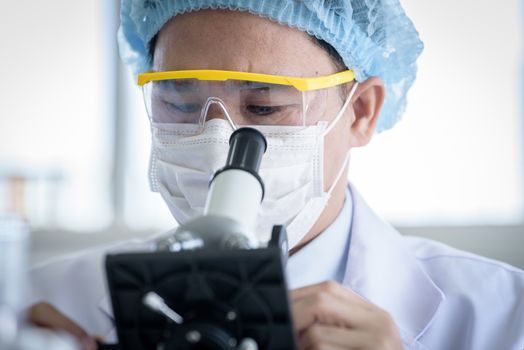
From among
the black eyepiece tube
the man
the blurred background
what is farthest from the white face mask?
the blurred background

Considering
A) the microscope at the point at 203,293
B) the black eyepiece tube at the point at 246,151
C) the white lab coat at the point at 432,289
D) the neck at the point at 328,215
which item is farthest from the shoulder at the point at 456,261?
the microscope at the point at 203,293

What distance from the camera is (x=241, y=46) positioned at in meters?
1.25

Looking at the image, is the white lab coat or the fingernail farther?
the white lab coat

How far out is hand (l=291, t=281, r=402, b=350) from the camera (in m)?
0.89

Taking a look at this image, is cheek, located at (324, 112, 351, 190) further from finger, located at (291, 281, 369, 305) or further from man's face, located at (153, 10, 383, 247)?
finger, located at (291, 281, 369, 305)

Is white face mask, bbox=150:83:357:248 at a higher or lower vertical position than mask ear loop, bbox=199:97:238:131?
lower

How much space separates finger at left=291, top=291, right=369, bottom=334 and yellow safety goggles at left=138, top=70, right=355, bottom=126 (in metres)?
0.43

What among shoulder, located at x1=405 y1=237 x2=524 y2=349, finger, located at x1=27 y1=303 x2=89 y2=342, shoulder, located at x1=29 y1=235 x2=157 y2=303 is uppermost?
shoulder, located at x1=405 y1=237 x2=524 y2=349

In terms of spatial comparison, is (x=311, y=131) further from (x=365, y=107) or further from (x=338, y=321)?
(x=338, y=321)

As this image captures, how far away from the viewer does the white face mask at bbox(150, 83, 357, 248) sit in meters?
1.23

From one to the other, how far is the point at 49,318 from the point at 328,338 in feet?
2.31

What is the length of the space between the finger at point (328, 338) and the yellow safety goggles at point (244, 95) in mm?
475

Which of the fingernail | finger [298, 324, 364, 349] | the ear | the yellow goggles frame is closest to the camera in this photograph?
finger [298, 324, 364, 349]

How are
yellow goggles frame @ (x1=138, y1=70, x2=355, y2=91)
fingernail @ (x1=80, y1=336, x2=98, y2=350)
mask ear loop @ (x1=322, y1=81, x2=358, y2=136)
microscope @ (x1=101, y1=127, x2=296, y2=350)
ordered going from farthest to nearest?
mask ear loop @ (x1=322, y1=81, x2=358, y2=136)
yellow goggles frame @ (x1=138, y1=70, x2=355, y2=91)
fingernail @ (x1=80, y1=336, x2=98, y2=350)
microscope @ (x1=101, y1=127, x2=296, y2=350)
